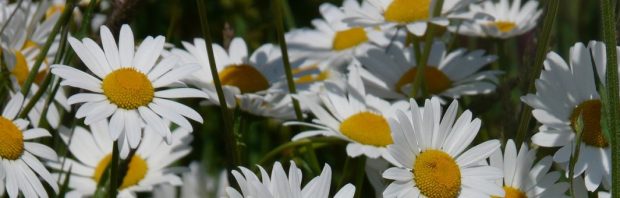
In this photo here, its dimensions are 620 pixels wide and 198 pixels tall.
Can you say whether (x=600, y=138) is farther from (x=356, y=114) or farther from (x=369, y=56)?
(x=369, y=56)

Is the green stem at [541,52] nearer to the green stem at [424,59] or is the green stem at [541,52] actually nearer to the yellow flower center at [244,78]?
the green stem at [424,59]

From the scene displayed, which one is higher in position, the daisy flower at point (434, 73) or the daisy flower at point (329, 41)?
the daisy flower at point (329, 41)

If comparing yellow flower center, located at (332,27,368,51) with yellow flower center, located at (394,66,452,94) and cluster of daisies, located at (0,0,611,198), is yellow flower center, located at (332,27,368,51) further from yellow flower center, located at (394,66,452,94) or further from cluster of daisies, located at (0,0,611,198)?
yellow flower center, located at (394,66,452,94)

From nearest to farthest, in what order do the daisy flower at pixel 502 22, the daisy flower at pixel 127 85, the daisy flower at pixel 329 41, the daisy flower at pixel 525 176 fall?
1. the daisy flower at pixel 127 85
2. the daisy flower at pixel 525 176
3. the daisy flower at pixel 502 22
4. the daisy flower at pixel 329 41

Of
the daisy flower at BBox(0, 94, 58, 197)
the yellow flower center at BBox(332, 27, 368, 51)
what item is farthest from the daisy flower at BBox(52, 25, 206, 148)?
the yellow flower center at BBox(332, 27, 368, 51)

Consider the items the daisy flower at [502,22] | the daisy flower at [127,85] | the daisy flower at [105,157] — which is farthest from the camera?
the daisy flower at [502,22]

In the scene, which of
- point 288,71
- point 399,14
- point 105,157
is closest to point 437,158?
point 288,71

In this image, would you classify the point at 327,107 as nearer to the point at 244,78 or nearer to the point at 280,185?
the point at 244,78

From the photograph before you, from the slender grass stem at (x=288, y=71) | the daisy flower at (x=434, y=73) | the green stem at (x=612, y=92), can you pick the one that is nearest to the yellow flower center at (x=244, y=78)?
the slender grass stem at (x=288, y=71)
